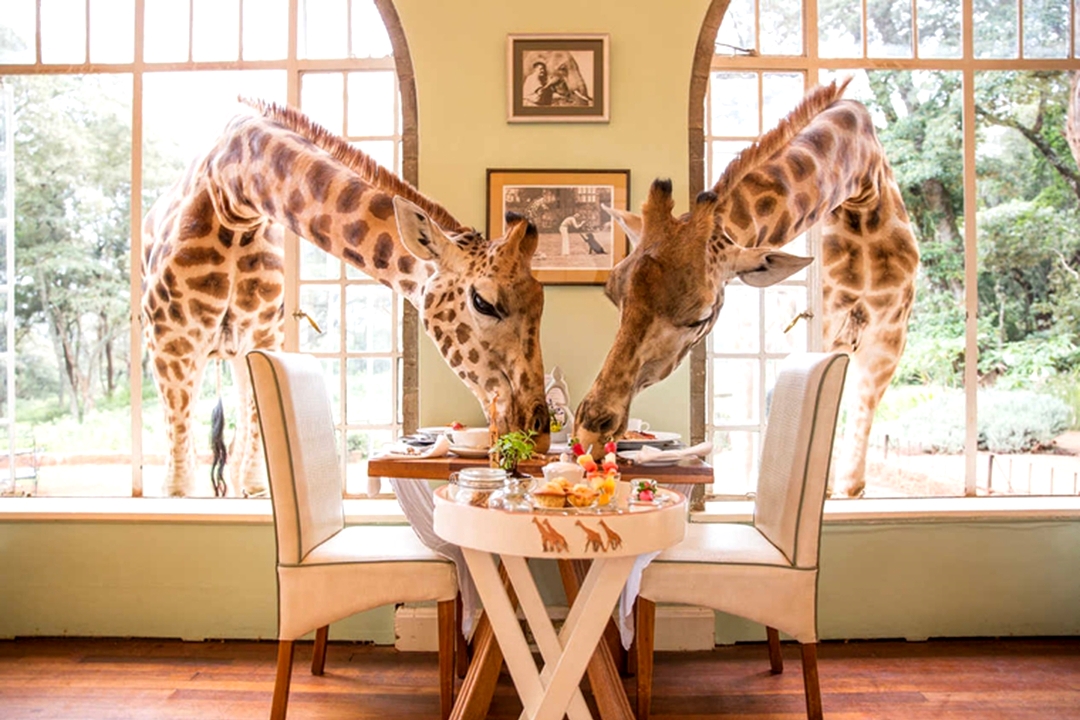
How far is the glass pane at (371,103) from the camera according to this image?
3.52 metres

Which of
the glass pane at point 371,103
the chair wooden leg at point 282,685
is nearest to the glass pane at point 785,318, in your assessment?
→ the glass pane at point 371,103

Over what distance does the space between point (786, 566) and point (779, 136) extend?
1.63 meters

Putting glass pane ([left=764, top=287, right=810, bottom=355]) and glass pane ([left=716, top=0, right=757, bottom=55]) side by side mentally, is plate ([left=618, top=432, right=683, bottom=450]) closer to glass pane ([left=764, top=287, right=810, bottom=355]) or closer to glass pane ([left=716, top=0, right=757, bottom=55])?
glass pane ([left=764, top=287, right=810, bottom=355])

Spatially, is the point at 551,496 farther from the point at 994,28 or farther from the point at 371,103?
the point at 994,28

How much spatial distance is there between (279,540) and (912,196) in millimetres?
4316

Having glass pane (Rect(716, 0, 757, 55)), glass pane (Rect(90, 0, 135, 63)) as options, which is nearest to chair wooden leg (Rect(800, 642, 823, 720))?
glass pane (Rect(716, 0, 757, 55))

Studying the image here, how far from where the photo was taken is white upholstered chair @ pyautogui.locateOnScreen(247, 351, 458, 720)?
7.43 ft

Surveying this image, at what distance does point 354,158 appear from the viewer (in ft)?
10.1

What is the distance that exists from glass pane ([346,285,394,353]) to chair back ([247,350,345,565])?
1011 millimetres

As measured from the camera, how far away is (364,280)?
3.50 m

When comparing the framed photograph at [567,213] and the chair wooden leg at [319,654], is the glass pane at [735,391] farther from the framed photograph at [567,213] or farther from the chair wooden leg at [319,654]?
the chair wooden leg at [319,654]

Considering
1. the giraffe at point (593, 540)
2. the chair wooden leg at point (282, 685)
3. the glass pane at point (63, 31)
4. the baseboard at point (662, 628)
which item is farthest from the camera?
the glass pane at point (63, 31)

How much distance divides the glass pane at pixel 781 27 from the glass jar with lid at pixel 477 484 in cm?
247

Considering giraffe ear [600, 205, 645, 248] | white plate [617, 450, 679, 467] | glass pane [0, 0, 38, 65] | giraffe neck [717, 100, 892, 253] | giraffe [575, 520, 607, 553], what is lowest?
giraffe [575, 520, 607, 553]
